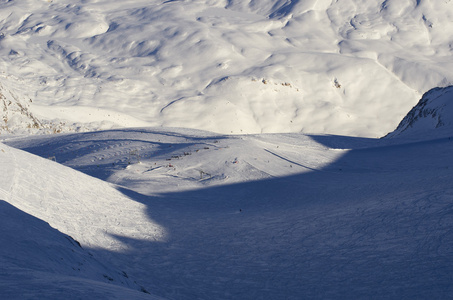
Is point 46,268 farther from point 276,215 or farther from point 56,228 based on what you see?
point 276,215

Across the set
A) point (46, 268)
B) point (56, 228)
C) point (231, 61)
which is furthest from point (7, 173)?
point (231, 61)

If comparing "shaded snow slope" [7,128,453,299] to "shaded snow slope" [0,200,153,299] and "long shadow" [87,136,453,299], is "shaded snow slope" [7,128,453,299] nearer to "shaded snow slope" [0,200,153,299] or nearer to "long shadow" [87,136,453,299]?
"long shadow" [87,136,453,299]

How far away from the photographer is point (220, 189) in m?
12.5

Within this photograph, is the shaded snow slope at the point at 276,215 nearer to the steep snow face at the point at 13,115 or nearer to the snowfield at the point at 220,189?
the snowfield at the point at 220,189

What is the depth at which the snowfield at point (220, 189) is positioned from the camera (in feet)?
19.6

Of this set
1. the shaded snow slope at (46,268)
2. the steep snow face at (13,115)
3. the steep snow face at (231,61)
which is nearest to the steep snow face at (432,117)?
the shaded snow slope at (46,268)

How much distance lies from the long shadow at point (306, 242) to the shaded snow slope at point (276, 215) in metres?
0.02

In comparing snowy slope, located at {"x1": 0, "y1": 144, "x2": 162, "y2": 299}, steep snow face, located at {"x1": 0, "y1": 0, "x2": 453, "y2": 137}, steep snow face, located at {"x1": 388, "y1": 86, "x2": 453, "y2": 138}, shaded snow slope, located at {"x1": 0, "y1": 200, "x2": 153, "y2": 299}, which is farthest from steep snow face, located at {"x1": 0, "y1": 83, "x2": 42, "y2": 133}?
shaded snow slope, located at {"x1": 0, "y1": 200, "x2": 153, "y2": 299}

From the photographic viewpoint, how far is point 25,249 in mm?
5016

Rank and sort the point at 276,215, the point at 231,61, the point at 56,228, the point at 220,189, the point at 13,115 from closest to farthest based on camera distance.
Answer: the point at 56,228 < the point at 276,215 < the point at 220,189 < the point at 13,115 < the point at 231,61

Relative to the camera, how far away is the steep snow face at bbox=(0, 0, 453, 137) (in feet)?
135

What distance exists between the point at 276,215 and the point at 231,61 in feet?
133

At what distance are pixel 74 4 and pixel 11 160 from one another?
5956 cm

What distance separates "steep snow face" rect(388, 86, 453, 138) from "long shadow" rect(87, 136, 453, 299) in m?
7.76
